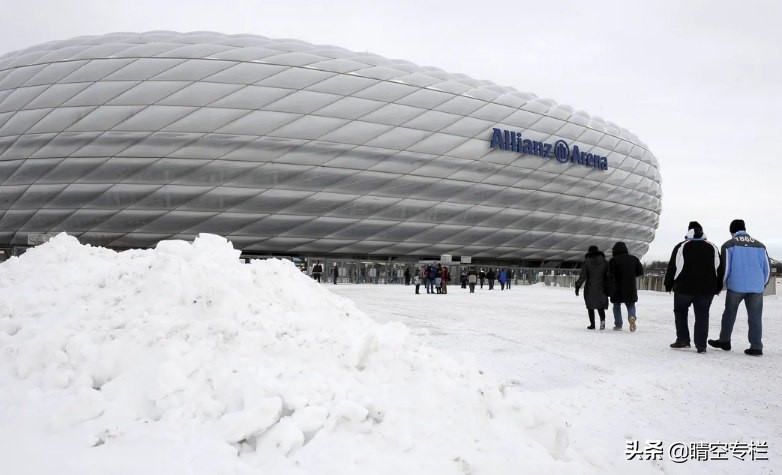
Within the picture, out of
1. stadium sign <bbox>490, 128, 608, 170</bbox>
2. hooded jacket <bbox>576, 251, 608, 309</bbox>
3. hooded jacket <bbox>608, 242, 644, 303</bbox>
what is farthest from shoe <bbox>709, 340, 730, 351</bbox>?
stadium sign <bbox>490, 128, 608, 170</bbox>

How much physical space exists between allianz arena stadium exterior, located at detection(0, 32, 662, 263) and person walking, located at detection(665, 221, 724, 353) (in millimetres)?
26120

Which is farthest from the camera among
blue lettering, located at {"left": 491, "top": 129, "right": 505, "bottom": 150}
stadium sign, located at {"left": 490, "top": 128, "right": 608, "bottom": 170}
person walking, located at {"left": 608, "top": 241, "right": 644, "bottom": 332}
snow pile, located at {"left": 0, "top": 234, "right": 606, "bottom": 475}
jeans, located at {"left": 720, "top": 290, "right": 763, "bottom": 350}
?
stadium sign, located at {"left": 490, "top": 128, "right": 608, "bottom": 170}

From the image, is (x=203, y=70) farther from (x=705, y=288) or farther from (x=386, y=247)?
(x=705, y=288)

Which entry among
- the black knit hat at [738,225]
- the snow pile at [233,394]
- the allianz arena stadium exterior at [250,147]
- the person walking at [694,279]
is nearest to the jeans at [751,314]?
the person walking at [694,279]

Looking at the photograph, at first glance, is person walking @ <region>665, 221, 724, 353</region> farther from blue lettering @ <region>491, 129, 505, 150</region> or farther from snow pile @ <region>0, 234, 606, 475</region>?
blue lettering @ <region>491, 129, 505, 150</region>

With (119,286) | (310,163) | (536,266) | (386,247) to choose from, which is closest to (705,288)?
(119,286)

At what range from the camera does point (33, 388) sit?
2955 millimetres

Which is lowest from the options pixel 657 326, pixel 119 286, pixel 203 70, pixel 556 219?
pixel 657 326

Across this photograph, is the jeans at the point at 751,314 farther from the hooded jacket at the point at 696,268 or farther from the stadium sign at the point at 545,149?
the stadium sign at the point at 545,149

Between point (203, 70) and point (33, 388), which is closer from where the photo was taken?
point (33, 388)

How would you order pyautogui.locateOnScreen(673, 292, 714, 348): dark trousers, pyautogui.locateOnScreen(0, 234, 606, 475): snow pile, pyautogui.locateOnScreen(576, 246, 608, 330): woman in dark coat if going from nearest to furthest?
pyautogui.locateOnScreen(0, 234, 606, 475): snow pile
pyautogui.locateOnScreen(673, 292, 714, 348): dark trousers
pyautogui.locateOnScreen(576, 246, 608, 330): woman in dark coat

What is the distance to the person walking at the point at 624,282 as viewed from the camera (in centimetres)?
895

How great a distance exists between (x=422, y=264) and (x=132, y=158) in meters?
17.8

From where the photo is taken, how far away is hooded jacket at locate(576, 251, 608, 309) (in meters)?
9.10
